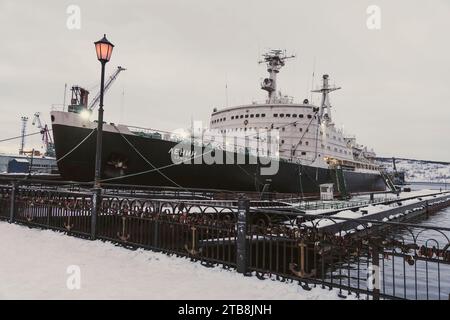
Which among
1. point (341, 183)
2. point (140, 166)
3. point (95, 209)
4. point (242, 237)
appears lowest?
point (242, 237)

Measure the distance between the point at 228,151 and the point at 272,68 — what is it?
20738mm

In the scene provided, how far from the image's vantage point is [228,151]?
76.6 feet

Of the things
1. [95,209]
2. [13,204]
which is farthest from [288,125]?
[95,209]

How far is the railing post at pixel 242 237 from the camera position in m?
5.89

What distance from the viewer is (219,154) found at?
74.6 ft

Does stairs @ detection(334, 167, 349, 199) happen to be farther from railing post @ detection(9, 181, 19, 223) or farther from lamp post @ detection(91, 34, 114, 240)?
railing post @ detection(9, 181, 19, 223)

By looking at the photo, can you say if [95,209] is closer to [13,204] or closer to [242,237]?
[13,204]

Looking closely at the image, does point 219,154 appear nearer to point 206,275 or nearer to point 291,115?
point 291,115

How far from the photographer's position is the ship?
749 inches

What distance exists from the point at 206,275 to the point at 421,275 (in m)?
10.6

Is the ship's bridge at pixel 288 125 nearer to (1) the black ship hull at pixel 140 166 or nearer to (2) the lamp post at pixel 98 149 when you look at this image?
(1) the black ship hull at pixel 140 166

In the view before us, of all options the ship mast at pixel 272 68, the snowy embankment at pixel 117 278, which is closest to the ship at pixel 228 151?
the ship mast at pixel 272 68

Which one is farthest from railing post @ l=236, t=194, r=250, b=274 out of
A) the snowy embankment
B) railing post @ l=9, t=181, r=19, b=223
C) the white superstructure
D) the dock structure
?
the white superstructure
